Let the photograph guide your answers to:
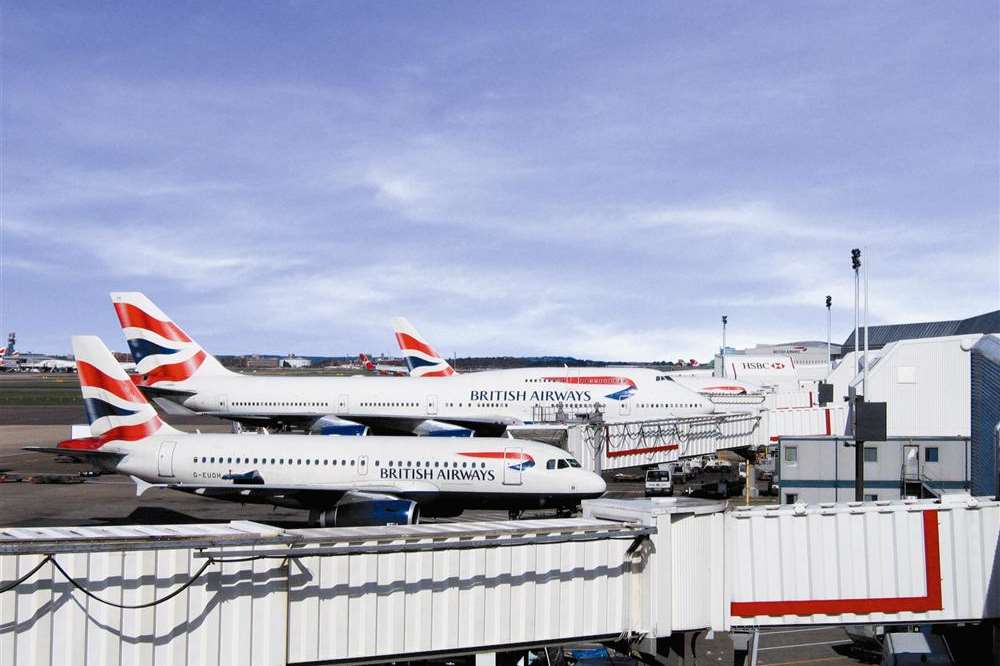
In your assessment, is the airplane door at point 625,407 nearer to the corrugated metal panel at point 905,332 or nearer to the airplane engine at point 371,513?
the airplane engine at point 371,513

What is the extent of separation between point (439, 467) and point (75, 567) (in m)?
23.7

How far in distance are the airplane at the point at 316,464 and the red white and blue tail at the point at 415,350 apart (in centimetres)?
4200

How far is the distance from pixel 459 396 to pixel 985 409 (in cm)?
3632

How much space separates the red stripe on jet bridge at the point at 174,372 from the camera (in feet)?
206

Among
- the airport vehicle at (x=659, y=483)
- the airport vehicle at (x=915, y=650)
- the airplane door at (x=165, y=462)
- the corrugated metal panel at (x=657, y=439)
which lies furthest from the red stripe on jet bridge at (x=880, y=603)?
the airport vehicle at (x=659, y=483)

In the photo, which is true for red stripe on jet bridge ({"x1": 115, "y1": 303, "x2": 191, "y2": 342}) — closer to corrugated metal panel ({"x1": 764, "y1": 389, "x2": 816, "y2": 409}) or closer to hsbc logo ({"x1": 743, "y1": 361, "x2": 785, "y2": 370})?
corrugated metal panel ({"x1": 764, "y1": 389, "x2": 816, "y2": 409})

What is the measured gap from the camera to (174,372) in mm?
63188

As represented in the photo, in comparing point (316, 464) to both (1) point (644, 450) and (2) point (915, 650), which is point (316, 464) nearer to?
(1) point (644, 450)

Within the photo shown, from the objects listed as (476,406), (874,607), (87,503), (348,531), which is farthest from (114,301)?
(874,607)

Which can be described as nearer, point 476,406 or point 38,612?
point 38,612

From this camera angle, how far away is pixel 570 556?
51.7ft

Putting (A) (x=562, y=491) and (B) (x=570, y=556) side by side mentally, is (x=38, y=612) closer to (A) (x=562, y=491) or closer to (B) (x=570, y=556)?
(B) (x=570, y=556)

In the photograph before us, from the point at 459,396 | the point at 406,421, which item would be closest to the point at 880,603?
the point at 406,421

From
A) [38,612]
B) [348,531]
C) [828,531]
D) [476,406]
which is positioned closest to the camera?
[38,612]
